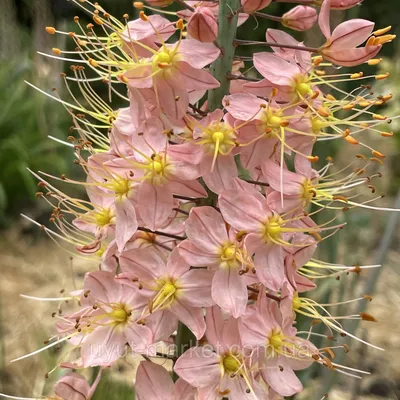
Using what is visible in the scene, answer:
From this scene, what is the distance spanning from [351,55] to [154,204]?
0.25 metres

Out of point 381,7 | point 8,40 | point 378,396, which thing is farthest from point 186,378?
point 8,40

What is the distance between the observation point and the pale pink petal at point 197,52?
0.56m

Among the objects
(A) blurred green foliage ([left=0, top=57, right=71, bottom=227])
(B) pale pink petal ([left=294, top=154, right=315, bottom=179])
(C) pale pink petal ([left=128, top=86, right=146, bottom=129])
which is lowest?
(A) blurred green foliage ([left=0, top=57, right=71, bottom=227])

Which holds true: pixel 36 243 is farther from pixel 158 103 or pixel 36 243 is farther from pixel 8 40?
pixel 158 103

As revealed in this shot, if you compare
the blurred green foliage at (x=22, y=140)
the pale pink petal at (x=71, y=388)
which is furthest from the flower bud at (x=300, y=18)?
the blurred green foliage at (x=22, y=140)

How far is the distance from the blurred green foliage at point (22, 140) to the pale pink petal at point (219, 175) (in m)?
1.93

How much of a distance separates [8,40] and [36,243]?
106 cm

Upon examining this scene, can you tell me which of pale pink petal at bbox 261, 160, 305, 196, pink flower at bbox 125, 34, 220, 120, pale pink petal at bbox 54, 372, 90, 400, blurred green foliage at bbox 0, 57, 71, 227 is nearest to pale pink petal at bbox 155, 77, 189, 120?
pink flower at bbox 125, 34, 220, 120

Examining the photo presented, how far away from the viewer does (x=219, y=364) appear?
60cm

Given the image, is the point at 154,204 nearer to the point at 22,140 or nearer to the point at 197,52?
the point at 197,52

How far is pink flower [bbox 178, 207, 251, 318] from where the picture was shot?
0.57 metres

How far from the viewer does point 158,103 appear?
568 mm

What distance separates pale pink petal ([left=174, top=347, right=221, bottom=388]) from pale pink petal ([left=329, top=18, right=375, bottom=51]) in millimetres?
340

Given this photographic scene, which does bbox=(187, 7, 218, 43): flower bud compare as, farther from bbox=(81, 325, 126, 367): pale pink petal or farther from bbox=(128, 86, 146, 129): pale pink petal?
bbox=(81, 325, 126, 367): pale pink petal
